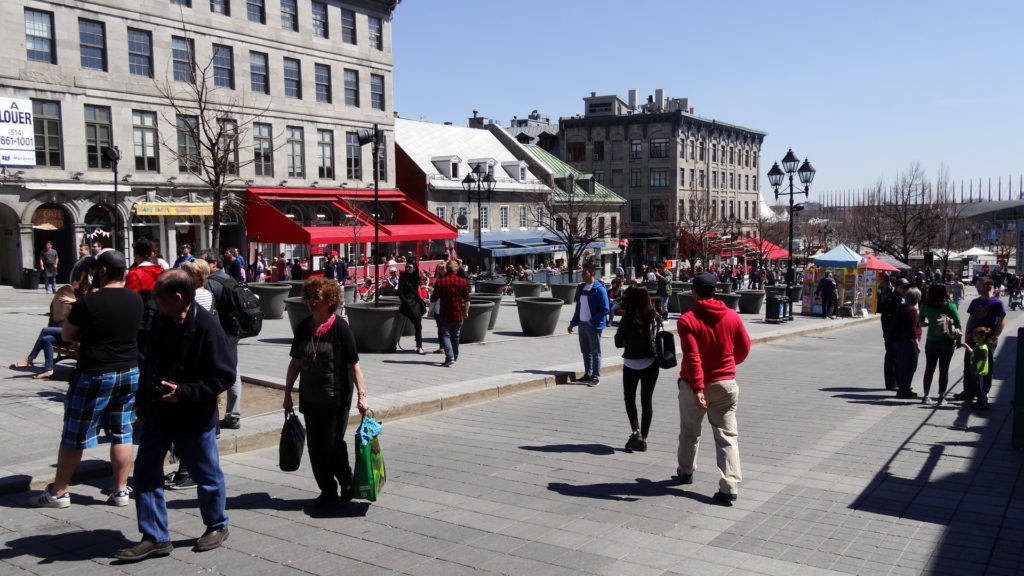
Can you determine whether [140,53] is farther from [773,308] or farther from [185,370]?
[185,370]

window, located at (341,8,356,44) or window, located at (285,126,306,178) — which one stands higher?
window, located at (341,8,356,44)

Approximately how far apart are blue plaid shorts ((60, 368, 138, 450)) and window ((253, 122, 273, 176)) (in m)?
30.8

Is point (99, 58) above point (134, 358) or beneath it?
above

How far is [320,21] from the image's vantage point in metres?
37.8

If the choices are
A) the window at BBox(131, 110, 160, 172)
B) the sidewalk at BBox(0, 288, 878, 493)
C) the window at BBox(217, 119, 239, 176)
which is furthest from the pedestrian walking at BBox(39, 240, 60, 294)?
the window at BBox(217, 119, 239, 176)

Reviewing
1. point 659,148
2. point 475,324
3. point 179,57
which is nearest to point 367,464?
point 475,324

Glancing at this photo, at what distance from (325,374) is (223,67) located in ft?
103

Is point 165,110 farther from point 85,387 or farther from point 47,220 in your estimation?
point 85,387

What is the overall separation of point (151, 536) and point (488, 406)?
5.84 m

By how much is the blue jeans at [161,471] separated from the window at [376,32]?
38.2 m

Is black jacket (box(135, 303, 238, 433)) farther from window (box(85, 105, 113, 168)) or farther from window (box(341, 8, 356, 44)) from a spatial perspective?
window (box(341, 8, 356, 44))

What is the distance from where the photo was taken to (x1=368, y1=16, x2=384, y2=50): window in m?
40.3

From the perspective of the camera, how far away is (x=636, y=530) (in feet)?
18.2

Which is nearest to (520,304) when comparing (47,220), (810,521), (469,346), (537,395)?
(469,346)
